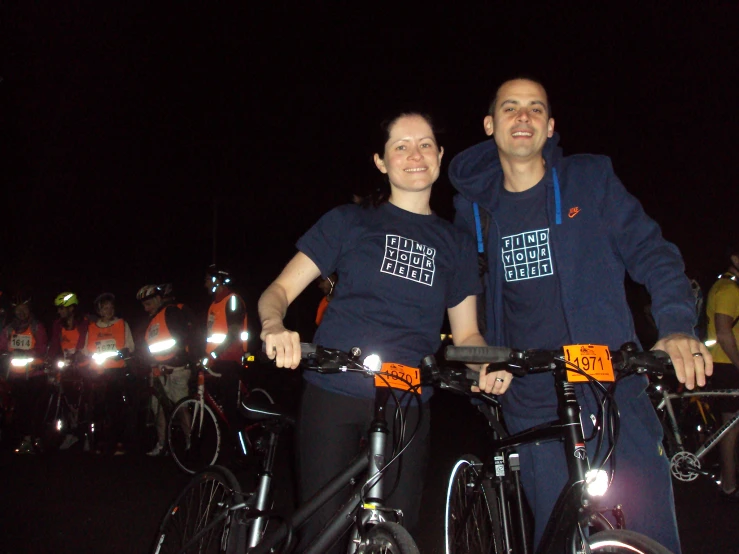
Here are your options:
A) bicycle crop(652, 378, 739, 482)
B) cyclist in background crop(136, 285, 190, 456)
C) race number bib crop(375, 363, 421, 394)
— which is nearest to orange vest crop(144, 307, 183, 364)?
cyclist in background crop(136, 285, 190, 456)

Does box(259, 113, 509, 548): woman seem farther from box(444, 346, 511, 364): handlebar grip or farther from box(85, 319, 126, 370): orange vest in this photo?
box(85, 319, 126, 370): orange vest

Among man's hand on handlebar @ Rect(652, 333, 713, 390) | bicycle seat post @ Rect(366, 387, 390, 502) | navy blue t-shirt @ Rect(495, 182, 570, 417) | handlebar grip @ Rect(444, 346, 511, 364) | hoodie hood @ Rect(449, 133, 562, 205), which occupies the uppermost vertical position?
hoodie hood @ Rect(449, 133, 562, 205)

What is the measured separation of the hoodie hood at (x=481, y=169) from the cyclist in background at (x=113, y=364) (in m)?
6.97

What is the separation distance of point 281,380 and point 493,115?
620 inches

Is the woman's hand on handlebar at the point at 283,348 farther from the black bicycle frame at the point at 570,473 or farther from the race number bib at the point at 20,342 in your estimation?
the race number bib at the point at 20,342

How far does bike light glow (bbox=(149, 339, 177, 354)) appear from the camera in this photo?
8703 millimetres

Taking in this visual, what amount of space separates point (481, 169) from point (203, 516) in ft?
7.16

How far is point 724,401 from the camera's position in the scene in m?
6.87

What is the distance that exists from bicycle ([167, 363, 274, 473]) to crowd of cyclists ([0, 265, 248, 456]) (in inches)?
11.4

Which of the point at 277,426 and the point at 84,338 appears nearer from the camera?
the point at 277,426

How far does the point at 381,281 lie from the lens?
2639 millimetres

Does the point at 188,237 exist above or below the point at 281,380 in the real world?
above

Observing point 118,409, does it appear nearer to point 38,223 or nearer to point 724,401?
point 724,401

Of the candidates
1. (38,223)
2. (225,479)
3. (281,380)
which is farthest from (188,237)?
(225,479)
